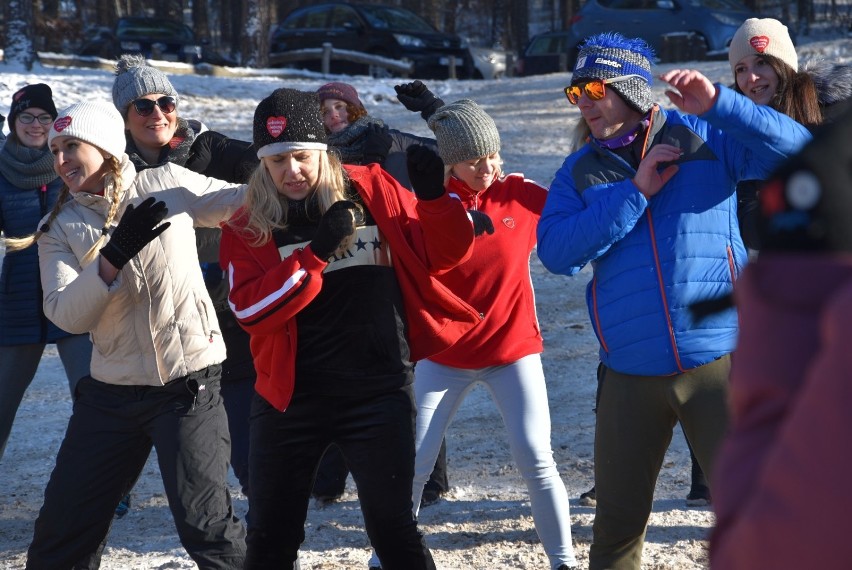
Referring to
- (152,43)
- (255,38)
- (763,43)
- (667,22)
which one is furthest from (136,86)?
(152,43)

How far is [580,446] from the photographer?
6.33 metres

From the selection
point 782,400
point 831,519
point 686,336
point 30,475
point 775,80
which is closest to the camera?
point 831,519

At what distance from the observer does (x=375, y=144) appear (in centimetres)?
569

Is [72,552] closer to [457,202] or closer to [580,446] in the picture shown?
[457,202]

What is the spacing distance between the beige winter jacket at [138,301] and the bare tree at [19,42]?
603 inches

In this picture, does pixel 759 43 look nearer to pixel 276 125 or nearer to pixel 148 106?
pixel 276 125

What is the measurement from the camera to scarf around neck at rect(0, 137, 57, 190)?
18.5 feet

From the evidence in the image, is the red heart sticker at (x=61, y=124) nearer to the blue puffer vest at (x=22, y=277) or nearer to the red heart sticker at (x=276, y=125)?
→ the red heart sticker at (x=276, y=125)

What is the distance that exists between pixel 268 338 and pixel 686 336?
1.40m

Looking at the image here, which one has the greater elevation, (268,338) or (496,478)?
(268,338)

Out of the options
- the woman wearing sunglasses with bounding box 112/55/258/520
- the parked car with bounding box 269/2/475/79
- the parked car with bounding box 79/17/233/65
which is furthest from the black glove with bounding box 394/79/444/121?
the parked car with bounding box 79/17/233/65

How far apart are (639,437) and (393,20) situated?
19.7 m

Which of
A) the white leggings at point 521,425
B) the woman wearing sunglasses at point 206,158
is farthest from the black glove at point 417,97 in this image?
the white leggings at point 521,425

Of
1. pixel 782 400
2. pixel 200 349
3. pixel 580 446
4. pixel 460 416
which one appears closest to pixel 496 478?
pixel 580 446
